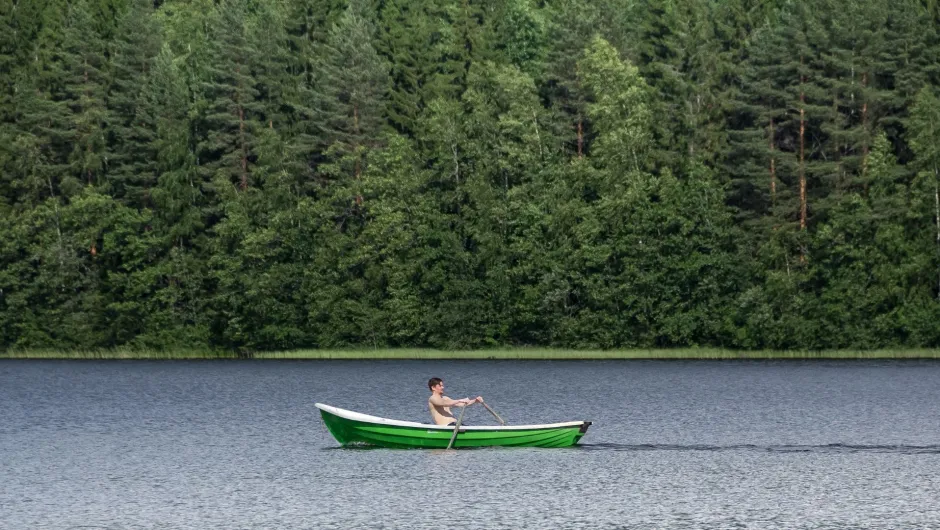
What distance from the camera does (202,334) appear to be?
118 metres

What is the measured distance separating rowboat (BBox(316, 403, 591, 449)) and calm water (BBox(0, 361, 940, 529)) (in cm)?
80

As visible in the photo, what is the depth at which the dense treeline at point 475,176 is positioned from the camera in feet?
350

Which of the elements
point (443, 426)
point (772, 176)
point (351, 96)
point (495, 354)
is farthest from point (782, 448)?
point (351, 96)

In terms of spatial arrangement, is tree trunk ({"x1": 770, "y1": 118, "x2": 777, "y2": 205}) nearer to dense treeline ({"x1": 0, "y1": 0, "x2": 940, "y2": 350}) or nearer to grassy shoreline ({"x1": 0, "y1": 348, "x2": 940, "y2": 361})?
dense treeline ({"x1": 0, "y1": 0, "x2": 940, "y2": 350})

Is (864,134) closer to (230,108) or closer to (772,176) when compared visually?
(772,176)

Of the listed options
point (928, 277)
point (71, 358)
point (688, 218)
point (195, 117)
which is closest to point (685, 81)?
point (688, 218)

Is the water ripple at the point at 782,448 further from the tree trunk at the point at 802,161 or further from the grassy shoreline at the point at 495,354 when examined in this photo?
the grassy shoreline at the point at 495,354

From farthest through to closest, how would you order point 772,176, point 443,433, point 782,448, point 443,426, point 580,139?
1. point 580,139
2. point 772,176
3. point 782,448
4. point 443,433
5. point 443,426

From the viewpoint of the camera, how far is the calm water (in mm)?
40938

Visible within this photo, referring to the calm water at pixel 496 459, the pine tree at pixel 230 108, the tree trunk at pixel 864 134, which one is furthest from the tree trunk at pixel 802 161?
the pine tree at pixel 230 108

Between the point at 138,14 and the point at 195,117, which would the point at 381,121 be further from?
the point at 138,14

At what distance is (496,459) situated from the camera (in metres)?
52.1

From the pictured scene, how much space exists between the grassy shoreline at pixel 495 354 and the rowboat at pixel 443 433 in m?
61.8

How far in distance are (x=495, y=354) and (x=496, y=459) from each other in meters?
64.2
